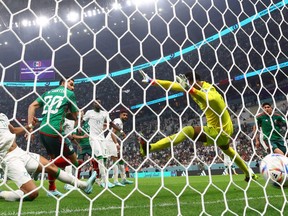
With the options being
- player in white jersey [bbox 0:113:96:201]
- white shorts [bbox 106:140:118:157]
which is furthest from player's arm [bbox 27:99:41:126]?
white shorts [bbox 106:140:118:157]

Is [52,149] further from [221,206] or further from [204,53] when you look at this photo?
[204,53]

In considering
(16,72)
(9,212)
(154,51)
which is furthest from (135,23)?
(9,212)

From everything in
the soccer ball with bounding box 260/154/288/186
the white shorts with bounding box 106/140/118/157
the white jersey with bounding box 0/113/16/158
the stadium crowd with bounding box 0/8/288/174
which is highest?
the soccer ball with bounding box 260/154/288/186

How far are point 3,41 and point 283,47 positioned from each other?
2176 centimetres

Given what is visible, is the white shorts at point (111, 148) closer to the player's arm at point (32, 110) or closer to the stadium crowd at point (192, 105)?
the player's arm at point (32, 110)

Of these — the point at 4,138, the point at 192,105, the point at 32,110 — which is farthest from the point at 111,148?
the point at 192,105

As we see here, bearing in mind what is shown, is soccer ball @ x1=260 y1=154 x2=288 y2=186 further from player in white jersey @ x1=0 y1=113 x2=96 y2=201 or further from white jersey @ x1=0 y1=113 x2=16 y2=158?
white jersey @ x1=0 y1=113 x2=16 y2=158

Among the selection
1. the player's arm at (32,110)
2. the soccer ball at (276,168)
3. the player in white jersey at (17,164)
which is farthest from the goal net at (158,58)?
the soccer ball at (276,168)

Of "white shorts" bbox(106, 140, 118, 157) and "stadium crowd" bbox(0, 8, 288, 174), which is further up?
"white shorts" bbox(106, 140, 118, 157)

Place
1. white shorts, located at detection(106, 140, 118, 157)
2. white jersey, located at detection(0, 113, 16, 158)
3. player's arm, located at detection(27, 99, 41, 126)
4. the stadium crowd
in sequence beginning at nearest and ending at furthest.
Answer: white jersey, located at detection(0, 113, 16, 158) < player's arm, located at detection(27, 99, 41, 126) < white shorts, located at detection(106, 140, 118, 157) < the stadium crowd

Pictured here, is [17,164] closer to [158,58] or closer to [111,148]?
[111,148]

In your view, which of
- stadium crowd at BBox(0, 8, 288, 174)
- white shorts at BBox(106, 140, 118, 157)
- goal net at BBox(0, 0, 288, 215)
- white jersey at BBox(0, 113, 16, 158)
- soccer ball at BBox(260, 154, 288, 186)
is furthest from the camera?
stadium crowd at BBox(0, 8, 288, 174)

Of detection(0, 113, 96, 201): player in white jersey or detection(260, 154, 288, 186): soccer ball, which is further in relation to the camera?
detection(0, 113, 96, 201): player in white jersey

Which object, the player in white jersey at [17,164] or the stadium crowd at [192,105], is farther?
the stadium crowd at [192,105]
